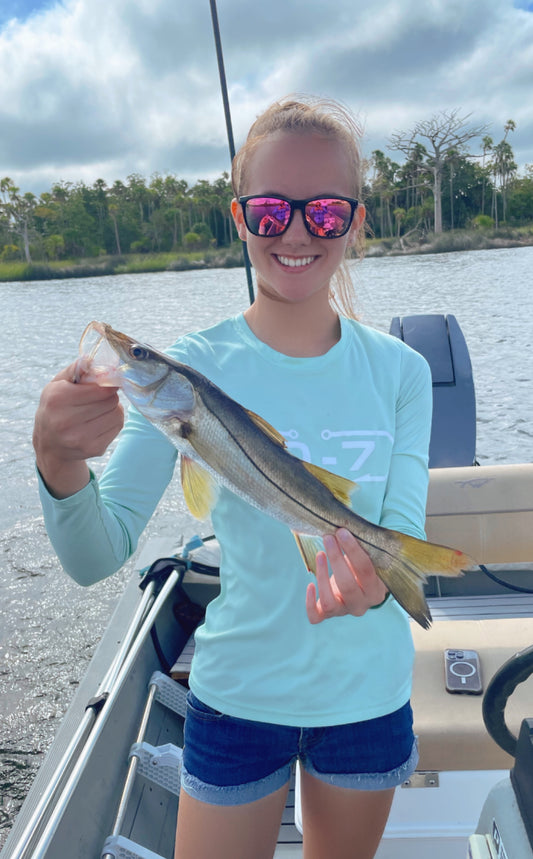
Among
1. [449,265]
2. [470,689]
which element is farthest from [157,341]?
[449,265]

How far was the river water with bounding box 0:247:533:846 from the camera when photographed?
683 centimetres

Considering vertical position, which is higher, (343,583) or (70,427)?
(70,427)

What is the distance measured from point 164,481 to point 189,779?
0.63 metres

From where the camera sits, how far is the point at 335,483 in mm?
1248

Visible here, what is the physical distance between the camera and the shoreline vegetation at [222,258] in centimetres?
4341

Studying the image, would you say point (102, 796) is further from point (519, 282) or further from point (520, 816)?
point (519, 282)

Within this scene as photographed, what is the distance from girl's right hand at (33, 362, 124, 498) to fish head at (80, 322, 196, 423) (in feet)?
0.09

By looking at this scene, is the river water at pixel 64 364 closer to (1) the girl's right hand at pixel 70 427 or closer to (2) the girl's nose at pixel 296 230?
(2) the girl's nose at pixel 296 230

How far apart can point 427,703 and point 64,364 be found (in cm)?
1667

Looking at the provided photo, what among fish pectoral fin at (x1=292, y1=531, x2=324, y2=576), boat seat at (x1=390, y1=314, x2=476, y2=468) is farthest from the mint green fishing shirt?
boat seat at (x1=390, y1=314, x2=476, y2=468)

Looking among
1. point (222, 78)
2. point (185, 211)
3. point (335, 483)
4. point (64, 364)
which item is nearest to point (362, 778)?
point (335, 483)

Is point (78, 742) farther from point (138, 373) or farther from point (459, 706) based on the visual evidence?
point (138, 373)

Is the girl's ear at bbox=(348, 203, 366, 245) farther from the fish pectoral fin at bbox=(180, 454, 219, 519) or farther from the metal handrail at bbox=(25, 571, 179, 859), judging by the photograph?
the metal handrail at bbox=(25, 571, 179, 859)

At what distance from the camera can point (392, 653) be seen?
1.37m
